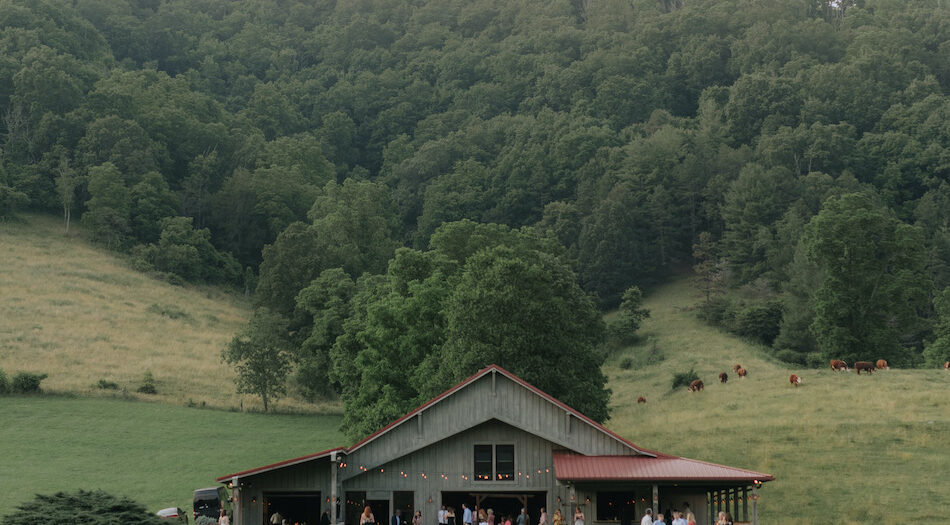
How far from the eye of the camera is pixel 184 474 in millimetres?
56281

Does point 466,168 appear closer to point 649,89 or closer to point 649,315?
point 649,89

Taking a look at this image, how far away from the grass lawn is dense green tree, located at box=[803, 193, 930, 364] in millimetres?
36101

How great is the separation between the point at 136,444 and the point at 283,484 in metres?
24.2

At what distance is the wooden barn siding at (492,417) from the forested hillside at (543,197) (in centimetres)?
1264

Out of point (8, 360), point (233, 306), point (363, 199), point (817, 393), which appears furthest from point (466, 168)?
point (817, 393)

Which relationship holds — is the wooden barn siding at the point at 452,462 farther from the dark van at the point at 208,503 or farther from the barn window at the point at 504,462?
the dark van at the point at 208,503

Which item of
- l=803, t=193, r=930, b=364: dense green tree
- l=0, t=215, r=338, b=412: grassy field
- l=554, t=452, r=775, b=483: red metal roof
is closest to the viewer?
l=554, t=452, r=775, b=483: red metal roof

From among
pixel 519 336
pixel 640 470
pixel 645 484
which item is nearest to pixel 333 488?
pixel 640 470

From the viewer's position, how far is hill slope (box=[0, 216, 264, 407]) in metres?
79.4

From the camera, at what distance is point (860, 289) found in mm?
83062

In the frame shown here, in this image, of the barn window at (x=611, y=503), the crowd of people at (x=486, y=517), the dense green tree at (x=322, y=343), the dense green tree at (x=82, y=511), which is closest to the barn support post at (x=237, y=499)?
the crowd of people at (x=486, y=517)

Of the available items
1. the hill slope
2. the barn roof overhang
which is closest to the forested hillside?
the hill slope

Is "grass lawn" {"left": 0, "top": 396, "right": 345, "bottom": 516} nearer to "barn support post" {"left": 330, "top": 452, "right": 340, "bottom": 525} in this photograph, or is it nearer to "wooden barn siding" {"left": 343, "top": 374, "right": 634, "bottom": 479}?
"barn support post" {"left": 330, "top": 452, "right": 340, "bottom": 525}

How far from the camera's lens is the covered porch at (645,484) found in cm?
3838
